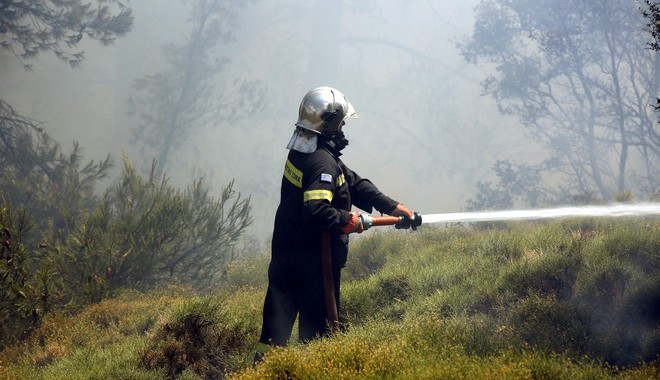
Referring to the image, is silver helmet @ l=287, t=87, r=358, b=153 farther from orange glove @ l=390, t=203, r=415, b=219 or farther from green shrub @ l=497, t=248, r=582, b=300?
green shrub @ l=497, t=248, r=582, b=300

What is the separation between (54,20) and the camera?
18.9m

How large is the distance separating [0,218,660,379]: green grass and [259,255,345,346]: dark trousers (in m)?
0.23

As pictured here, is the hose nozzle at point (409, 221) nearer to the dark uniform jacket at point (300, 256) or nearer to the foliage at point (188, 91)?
the dark uniform jacket at point (300, 256)

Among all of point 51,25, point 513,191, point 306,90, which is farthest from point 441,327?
point 306,90

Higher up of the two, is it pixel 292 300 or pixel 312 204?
pixel 312 204

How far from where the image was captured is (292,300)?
491 cm

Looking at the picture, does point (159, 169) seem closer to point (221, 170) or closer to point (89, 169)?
point (221, 170)

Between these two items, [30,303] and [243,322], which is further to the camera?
[30,303]

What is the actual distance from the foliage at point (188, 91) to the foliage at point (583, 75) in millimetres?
13041

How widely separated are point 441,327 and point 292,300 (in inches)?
45.5

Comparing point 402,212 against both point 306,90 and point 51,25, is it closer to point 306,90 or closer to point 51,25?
point 51,25

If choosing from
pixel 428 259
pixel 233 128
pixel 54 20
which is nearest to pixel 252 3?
pixel 233 128

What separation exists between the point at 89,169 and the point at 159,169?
426 inches

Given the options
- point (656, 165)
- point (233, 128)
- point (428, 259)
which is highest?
point (233, 128)
